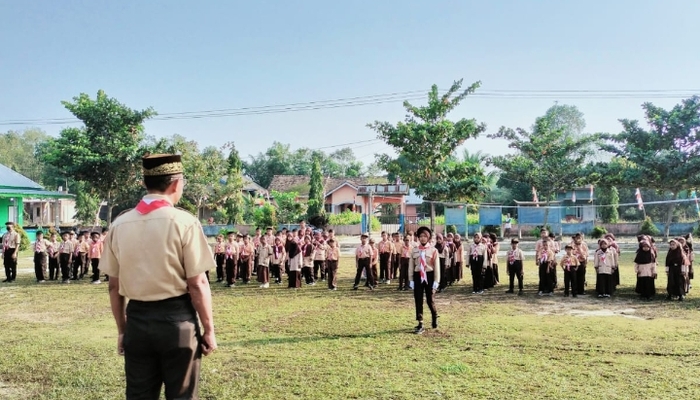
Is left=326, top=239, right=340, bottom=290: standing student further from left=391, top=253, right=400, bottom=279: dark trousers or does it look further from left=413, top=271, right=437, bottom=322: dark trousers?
left=413, top=271, right=437, bottom=322: dark trousers

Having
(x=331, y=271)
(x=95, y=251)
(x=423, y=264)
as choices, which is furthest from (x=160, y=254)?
(x=95, y=251)

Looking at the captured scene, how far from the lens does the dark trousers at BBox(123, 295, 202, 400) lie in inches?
128

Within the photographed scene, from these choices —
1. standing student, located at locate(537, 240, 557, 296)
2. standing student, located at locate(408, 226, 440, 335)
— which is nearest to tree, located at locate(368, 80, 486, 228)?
standing student, located at locate(537, 240, 557, 296)

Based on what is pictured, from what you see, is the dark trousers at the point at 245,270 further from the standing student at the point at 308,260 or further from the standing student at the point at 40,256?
the standing student at the point at 40,256

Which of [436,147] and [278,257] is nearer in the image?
[278,257]

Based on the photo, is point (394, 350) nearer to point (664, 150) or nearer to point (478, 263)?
point (478, 263)

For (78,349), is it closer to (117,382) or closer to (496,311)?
(117,382)

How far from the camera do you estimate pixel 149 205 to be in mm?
3387

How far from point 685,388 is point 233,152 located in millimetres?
41270

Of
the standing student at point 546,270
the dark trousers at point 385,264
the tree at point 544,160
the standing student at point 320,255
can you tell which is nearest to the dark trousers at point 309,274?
the standing student at point 320,255

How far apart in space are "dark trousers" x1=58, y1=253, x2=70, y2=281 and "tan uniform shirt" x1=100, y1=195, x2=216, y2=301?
16566mm

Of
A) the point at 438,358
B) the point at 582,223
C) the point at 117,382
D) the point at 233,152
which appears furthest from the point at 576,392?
the point at 233,152

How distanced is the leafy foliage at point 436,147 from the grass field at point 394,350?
16414 millimetres

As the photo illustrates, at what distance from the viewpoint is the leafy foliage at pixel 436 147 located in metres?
28.7
